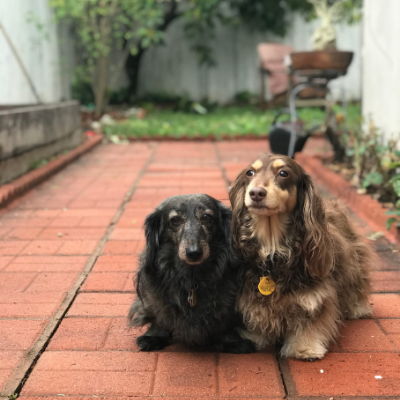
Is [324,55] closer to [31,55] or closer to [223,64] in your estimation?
[31,55]

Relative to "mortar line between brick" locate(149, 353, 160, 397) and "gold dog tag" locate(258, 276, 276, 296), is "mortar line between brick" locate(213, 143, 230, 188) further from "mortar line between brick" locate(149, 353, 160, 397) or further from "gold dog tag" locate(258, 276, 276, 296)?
"mortar line between brick" locate(149, 353, 160, 397)

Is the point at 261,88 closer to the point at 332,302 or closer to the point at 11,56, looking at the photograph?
the point at 11,56

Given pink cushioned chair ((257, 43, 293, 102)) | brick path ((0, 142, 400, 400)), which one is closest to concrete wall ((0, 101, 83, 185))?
brick path ((0, 142, 400, 400))

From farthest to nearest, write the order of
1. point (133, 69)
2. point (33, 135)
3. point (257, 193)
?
point (133, 69)
point (33, 135)
point (257, 193)

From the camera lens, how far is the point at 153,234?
2.79m

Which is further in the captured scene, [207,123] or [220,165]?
[207,123]

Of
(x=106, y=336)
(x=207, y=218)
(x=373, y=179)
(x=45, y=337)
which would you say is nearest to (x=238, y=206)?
(x=207, y=218)

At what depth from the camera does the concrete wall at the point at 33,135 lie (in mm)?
6094

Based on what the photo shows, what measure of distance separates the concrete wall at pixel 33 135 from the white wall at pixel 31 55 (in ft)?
3.07

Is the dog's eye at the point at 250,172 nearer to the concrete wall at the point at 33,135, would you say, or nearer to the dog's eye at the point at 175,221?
the dog's eye at the point at 175,221

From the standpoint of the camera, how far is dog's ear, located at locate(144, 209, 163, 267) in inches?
109

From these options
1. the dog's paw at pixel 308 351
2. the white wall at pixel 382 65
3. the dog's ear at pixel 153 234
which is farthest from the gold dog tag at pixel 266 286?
the white wall at pixel 382 65

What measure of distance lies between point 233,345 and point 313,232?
2.39ft

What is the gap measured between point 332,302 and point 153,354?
3.08 feet
